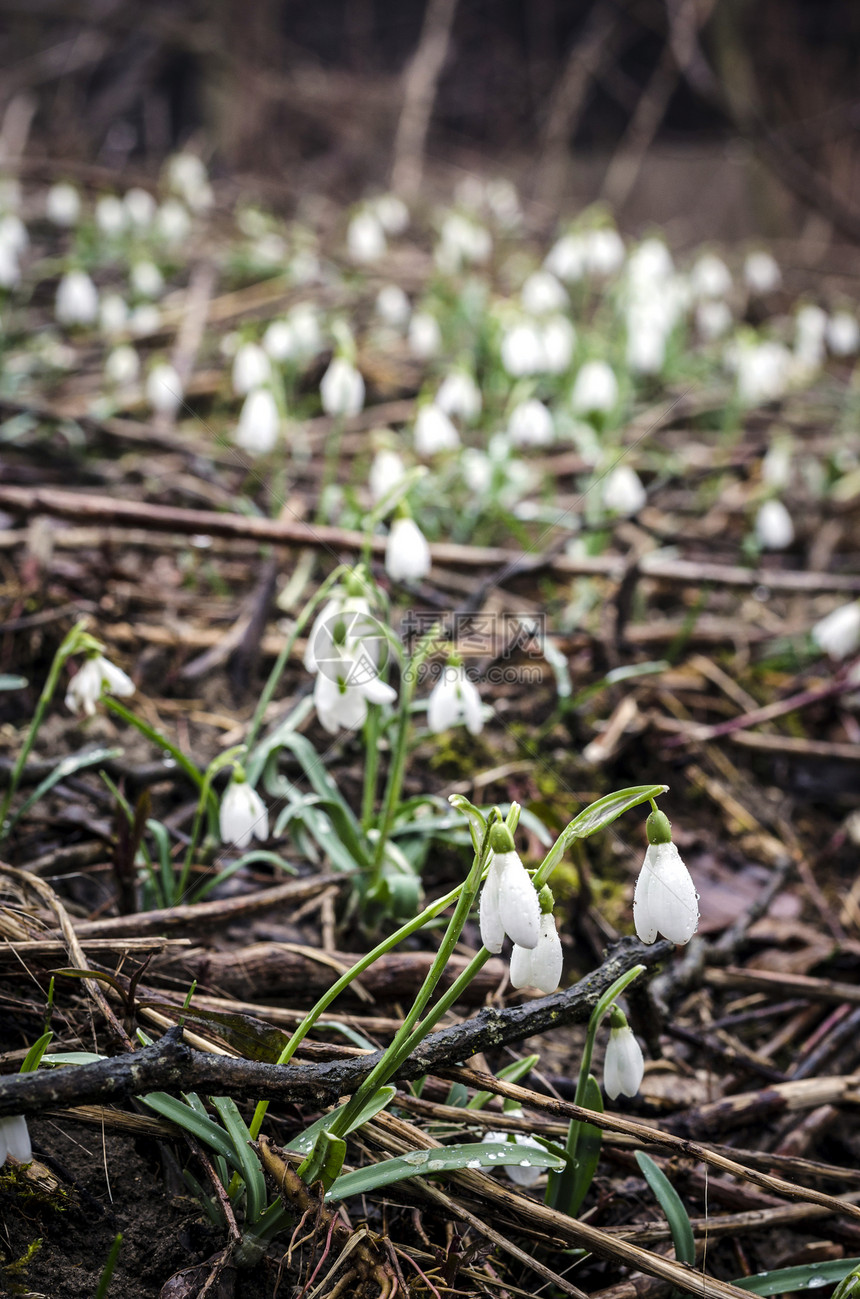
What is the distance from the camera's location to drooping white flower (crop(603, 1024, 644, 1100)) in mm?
1198

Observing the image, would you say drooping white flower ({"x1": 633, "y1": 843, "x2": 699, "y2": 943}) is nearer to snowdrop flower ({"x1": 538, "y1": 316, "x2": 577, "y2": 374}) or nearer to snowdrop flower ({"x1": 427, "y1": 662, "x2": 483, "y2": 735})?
snowdrop flower ({"x1": 427, "y1": 662, "x2": 483, "y2": 735})

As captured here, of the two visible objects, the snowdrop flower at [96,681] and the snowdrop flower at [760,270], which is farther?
the snowdrop flower at [760,270]

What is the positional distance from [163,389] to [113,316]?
98 cm

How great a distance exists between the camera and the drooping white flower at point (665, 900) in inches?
40.9

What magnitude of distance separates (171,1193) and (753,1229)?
2.61 ft

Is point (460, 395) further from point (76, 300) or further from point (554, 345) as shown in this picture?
point (76, 300)

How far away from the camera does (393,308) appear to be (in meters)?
4.31

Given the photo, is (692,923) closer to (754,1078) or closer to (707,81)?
(754,1078)

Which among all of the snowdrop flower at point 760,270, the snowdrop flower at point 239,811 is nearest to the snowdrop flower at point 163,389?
the snowdrop flower at point 239,811

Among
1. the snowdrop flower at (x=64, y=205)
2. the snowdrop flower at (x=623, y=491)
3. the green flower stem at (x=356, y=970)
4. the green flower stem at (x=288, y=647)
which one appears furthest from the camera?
the snowdrop flower at (x=64, y=205)

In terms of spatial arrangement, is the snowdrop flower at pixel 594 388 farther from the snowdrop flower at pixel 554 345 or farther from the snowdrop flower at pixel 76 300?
the snowdrop flower at pixel 76 300

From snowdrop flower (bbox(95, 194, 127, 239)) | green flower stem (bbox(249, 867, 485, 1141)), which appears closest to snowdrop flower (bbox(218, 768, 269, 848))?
green flower stem (bbox(249, 867, 485, 1141))

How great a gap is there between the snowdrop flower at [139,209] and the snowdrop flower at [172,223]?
0.07 m

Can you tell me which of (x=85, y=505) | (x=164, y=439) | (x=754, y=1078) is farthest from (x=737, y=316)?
(x=754, y=1078)
